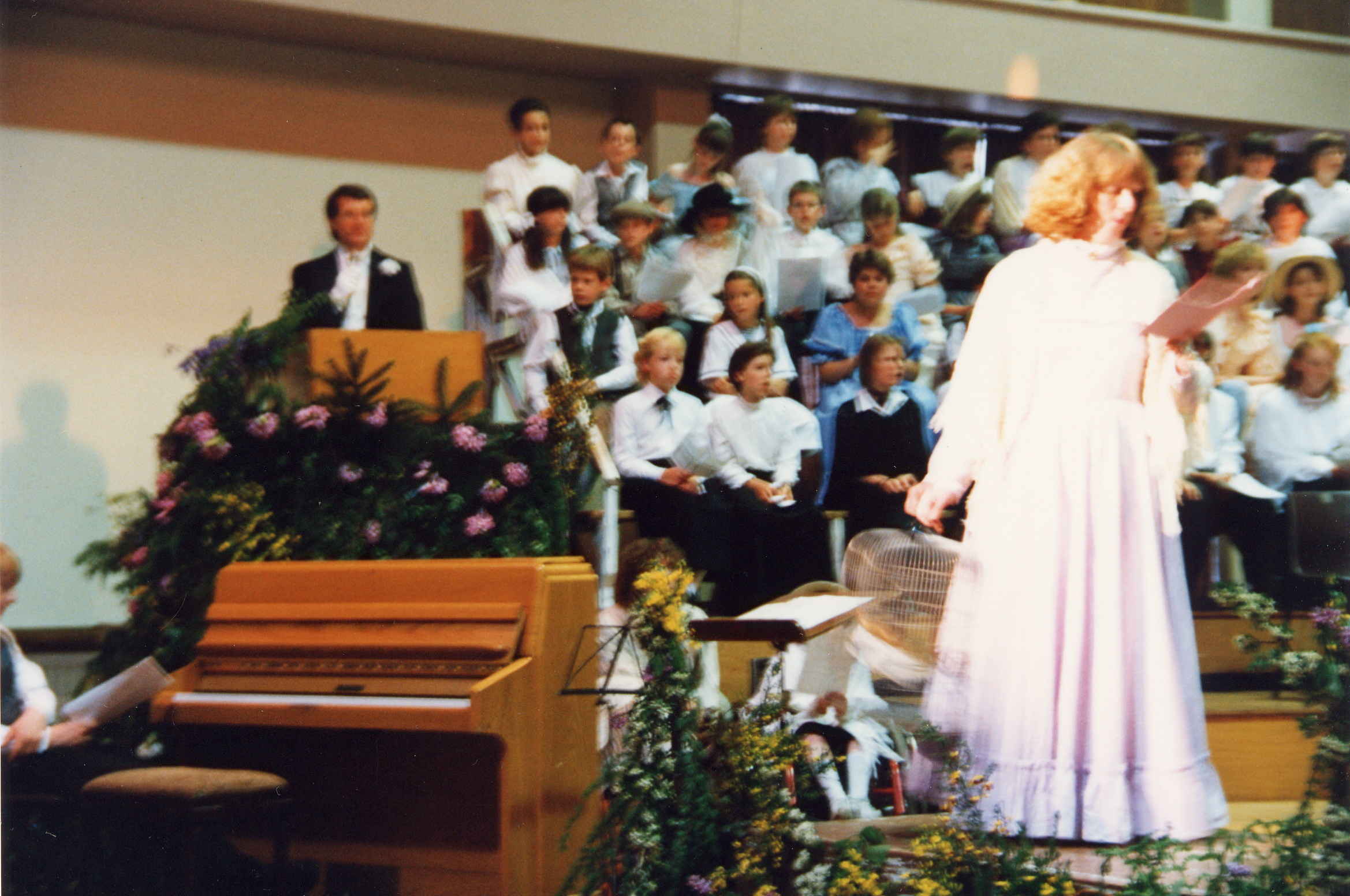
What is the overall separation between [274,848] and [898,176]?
12.6 feet

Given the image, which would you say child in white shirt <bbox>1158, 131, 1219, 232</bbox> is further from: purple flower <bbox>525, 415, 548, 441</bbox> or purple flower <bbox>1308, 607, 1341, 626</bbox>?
purple flower <bbox>525, 415, 548, 441</bbox>

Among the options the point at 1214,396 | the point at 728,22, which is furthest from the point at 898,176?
the point at 1214,396

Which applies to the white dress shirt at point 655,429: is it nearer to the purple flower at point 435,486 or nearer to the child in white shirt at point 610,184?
the purple flower at point 435,486

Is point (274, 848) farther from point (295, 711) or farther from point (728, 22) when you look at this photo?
point (728, 22)

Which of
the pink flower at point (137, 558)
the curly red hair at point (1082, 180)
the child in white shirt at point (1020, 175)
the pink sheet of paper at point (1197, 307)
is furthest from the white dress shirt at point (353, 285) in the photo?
the pink sheet of paper at point (1197, 307)

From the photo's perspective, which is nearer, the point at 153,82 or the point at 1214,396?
the point at 1214,396

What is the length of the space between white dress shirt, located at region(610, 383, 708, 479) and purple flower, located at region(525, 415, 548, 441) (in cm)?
48

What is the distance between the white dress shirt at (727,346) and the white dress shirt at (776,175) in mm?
725

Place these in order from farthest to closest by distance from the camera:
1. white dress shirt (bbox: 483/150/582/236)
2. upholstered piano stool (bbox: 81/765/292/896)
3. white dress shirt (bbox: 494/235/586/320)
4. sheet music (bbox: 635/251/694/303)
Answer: white dress shirt (bbox: 483/150/582/236) < sheet music (bbox: 635/251/694/303) < white dress shirt (bbox: 494/235/586/320) < upholstered piano stool (bbox: 81/765/292/896)

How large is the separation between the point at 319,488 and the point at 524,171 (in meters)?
1.87

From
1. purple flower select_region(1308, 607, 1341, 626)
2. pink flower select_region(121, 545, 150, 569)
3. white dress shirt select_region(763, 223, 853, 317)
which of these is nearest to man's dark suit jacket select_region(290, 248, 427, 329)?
pink flower select_region(121, 545, 150, 569)

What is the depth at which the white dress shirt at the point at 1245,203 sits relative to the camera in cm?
519

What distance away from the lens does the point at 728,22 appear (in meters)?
5.81

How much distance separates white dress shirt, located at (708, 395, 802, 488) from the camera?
16.8ft
